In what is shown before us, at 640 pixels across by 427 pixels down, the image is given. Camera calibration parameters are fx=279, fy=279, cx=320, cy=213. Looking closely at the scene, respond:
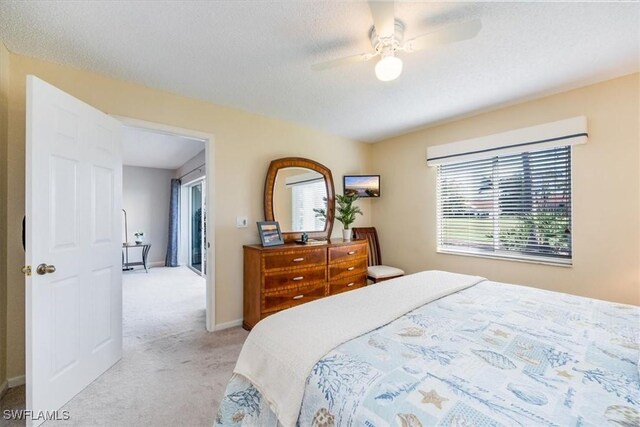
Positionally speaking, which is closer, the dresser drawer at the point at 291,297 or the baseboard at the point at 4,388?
the baseboard at the point at 4,388

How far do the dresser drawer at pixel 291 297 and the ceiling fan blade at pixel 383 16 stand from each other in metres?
2.41

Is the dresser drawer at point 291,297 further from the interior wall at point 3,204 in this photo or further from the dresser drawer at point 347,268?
the interior wall at point 3,204

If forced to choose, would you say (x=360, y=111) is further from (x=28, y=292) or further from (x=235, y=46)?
(x=28, y=292)

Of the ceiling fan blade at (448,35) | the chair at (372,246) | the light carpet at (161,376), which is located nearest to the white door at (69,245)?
the light carpet at (161,376)

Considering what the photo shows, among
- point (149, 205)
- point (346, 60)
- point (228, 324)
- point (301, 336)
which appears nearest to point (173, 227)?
point (149, 205)

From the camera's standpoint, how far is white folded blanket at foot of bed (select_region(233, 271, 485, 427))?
3.48 feet

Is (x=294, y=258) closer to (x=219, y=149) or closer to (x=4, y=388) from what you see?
(x=219, y=149)

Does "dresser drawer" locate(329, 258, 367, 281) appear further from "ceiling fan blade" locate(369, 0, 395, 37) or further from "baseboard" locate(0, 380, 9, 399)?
"baseboard" locate(0, 380, 9, 399)

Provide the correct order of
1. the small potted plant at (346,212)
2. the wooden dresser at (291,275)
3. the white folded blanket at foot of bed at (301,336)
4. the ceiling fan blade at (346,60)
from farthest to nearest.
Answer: the small potted plant at (346,212)
the wooden dresser at (291,275)
the ceiling fan blade at (346,60)
the white folded blanket at foot of bed at (301,336)

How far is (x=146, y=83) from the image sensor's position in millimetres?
2490

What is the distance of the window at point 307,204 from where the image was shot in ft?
11.7

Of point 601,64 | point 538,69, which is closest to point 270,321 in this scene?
point 538,69

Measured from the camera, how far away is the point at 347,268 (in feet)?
11.4

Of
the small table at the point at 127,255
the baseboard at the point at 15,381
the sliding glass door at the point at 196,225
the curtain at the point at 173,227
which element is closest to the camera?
the baseboard at the point at 15,381
